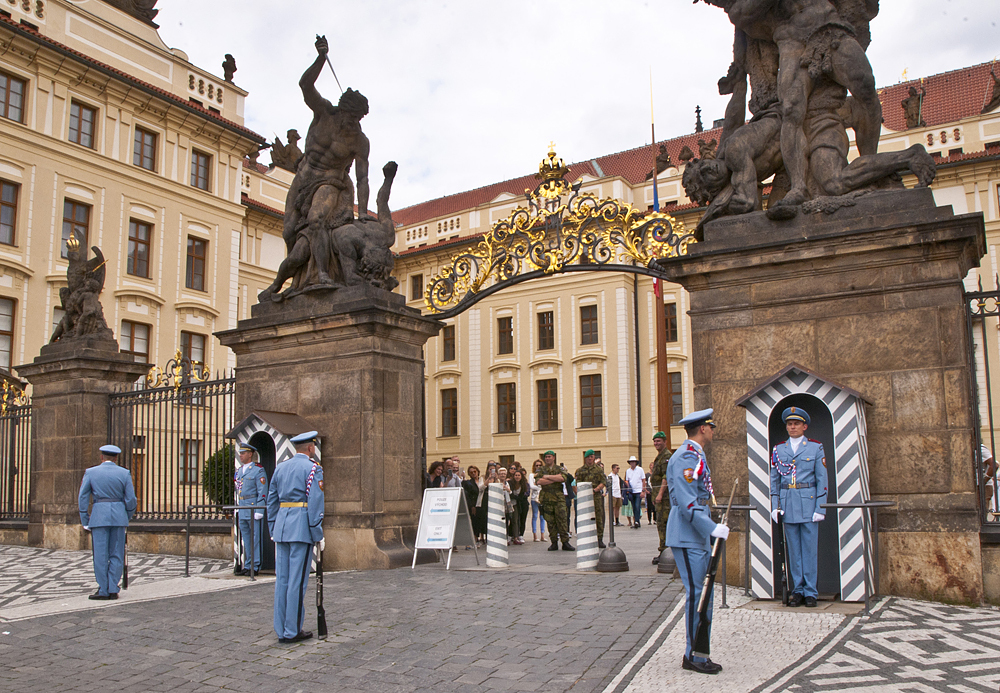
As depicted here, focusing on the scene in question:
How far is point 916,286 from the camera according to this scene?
8.15m

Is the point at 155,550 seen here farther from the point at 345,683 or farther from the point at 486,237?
the point at 345,683

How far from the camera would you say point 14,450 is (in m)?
16.4

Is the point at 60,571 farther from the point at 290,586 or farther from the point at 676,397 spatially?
the point at 676,397

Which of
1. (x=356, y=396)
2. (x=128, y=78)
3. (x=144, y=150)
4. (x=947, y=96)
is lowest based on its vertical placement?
(x=356, y=396)

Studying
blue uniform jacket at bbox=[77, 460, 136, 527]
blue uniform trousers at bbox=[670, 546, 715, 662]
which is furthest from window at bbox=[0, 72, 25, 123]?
blue uniform trousers at bbox=[670, 546, 715, 662]

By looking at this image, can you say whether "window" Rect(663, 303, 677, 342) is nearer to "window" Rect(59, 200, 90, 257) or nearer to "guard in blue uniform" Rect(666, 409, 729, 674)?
"window" Rect(59, 200, 90, 257)

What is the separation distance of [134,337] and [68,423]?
16631 millimetres

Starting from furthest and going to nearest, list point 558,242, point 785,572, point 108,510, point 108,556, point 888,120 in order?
point 888,120 → point 558,242 → point 108,510 → point 108,556 → point 785,572

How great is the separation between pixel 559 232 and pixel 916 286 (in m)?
4.76

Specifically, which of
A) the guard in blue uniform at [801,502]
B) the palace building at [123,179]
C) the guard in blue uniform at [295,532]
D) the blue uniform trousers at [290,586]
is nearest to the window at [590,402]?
the palace building at [123,179]

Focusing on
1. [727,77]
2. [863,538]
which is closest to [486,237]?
[727,77]

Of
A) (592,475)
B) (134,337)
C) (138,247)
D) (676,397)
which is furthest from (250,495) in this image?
(676,397)

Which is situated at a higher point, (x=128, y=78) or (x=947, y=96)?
(x=947, y=96)

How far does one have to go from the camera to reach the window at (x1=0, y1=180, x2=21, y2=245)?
2703 centimetres
